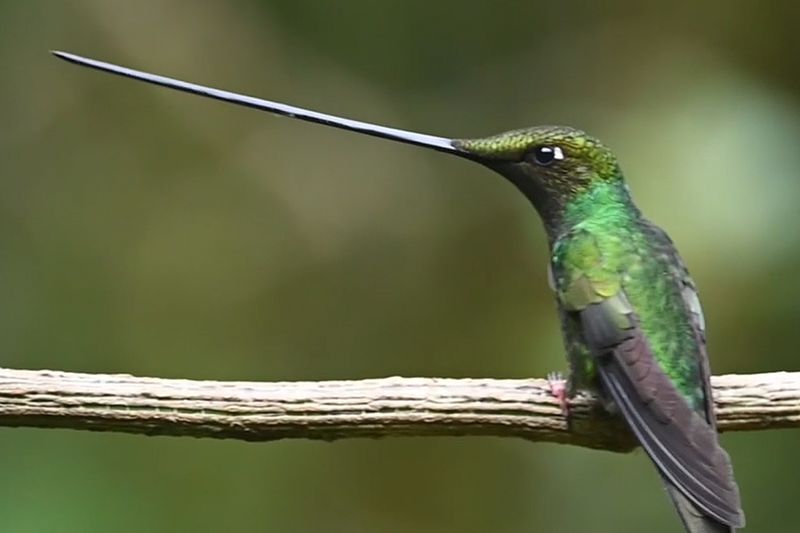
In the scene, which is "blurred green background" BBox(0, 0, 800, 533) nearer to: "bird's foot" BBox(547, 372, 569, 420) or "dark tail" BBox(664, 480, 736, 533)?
"bird's foot" BBox(547, 372, 569, 420)

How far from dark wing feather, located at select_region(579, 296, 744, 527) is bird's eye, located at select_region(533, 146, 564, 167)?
234 mm

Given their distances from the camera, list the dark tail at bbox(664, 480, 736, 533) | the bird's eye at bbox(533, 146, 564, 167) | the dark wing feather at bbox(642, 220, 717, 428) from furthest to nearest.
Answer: the bird's eye at bbox(533, 146, 564, 167) < the dark wing feather at bbox(642, 220, 717, 428) < the dark tail at bbox(664, 480, 736, 533)

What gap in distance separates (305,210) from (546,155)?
1.75 meters

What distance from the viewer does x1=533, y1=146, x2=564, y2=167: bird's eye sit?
5.12ft

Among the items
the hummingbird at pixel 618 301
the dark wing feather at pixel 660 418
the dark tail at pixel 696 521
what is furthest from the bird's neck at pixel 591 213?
the dark tail at pixel 696 521

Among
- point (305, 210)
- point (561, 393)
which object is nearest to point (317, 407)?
point (561, 393)

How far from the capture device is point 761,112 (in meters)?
2.59

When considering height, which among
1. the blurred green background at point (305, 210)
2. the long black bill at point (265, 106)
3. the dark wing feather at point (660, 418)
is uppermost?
the blurred green background at point (305, 210)

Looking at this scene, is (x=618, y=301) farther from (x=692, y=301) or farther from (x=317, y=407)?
(x=317, y=407)

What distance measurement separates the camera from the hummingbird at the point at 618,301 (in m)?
1.34

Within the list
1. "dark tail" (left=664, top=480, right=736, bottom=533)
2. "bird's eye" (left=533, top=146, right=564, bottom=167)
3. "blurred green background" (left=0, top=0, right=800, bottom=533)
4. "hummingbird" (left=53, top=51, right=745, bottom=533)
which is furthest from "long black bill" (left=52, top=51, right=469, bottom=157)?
"blurred green background" (left=0, top=0, right=800, bottom=533)

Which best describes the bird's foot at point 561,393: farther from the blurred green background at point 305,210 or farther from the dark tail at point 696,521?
the blurred green background at point 305,210

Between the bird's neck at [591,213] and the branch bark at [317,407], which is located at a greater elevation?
the bird's neck at [591,213]

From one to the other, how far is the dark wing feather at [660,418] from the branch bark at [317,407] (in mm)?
80
